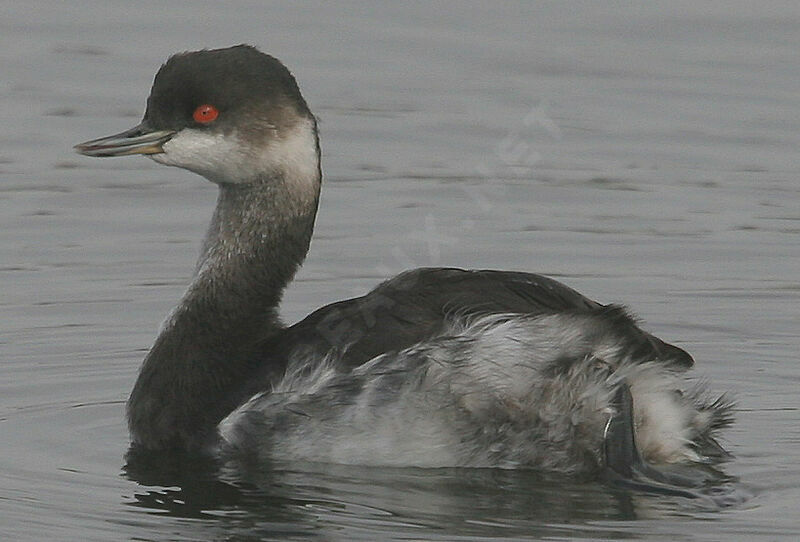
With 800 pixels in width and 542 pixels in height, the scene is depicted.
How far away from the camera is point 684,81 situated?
44.4 feet

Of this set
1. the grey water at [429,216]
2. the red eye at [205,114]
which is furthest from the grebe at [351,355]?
the grey water at [429,216]

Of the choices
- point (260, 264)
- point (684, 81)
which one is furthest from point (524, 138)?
point (260, 264)

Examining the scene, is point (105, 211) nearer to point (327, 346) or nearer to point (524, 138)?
point (524, 138)

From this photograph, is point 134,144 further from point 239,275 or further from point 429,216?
point 429,216

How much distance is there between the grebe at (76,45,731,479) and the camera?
25.1ft

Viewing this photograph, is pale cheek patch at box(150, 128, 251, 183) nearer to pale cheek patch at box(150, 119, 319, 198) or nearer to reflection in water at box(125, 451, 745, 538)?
pale cheek patch at box(150, 119, 319, 198)

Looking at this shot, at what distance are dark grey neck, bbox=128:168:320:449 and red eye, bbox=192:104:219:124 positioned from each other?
0.92ft

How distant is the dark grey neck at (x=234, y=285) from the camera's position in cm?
829

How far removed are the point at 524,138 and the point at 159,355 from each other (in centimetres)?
498

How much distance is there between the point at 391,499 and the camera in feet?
24.8

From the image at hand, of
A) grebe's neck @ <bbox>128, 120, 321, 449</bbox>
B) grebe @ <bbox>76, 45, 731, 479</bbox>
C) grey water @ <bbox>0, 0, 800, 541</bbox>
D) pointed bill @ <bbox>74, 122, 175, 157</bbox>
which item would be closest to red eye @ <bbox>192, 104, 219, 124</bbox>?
grebe @ <bbox>76, 45, 731, 479</bbox>

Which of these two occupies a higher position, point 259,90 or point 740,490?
point 259,90

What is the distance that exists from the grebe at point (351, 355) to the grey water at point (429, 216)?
15 centimetres

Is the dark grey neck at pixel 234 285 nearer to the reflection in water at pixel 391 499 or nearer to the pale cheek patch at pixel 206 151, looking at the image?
the pale cheek patch at pixel 206 151
